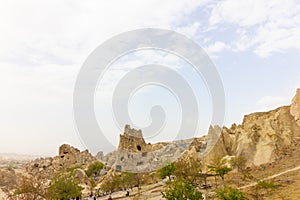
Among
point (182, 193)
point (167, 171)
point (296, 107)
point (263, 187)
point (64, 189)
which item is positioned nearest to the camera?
point (182, 193)

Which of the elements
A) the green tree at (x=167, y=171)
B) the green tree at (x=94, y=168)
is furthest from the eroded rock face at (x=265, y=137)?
the green tree at (x=94, y=168)

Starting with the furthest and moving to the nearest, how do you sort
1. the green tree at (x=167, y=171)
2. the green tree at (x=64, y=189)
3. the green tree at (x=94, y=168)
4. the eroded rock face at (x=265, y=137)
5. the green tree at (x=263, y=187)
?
the green tree at (x=94, y=168) → the eroded rock face at (x=265, y=137) → the green tree at (x=167, y=171) → the green tree at (x=64, y=189) → the green tree at (x=263, y=187)

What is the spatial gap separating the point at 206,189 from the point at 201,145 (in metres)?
36.1

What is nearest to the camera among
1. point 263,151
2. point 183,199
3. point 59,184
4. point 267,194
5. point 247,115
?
Answer: point 183,199

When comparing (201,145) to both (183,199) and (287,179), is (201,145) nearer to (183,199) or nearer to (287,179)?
(287,179)

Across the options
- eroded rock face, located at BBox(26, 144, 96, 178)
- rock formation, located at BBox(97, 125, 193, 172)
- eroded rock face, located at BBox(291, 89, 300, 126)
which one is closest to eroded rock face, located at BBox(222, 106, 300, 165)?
eroded rock face, located at BBox(291, 89, 300, 126)

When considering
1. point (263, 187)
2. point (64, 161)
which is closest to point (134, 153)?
point (64, 161)

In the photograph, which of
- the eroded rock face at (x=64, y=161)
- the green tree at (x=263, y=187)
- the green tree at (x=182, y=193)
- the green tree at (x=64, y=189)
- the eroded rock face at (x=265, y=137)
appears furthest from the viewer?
the eroded rock face at (x=64, y=161)

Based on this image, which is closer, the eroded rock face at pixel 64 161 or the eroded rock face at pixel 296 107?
the eroded rock face at pixel 296 107

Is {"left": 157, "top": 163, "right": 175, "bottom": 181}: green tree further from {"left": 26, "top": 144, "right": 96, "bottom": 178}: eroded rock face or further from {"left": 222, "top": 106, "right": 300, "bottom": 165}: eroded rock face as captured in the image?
{"left": 26, "top": 144, "right": 96, "bottom": 178}: eroded rock face

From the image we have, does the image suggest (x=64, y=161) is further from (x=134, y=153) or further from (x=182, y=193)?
(x=182, y=193)

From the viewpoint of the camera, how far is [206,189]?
1526 inches

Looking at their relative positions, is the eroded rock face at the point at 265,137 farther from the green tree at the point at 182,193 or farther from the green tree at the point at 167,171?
the green tree at the point at 182,193

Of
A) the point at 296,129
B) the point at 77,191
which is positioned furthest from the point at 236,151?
the point at 77,191
